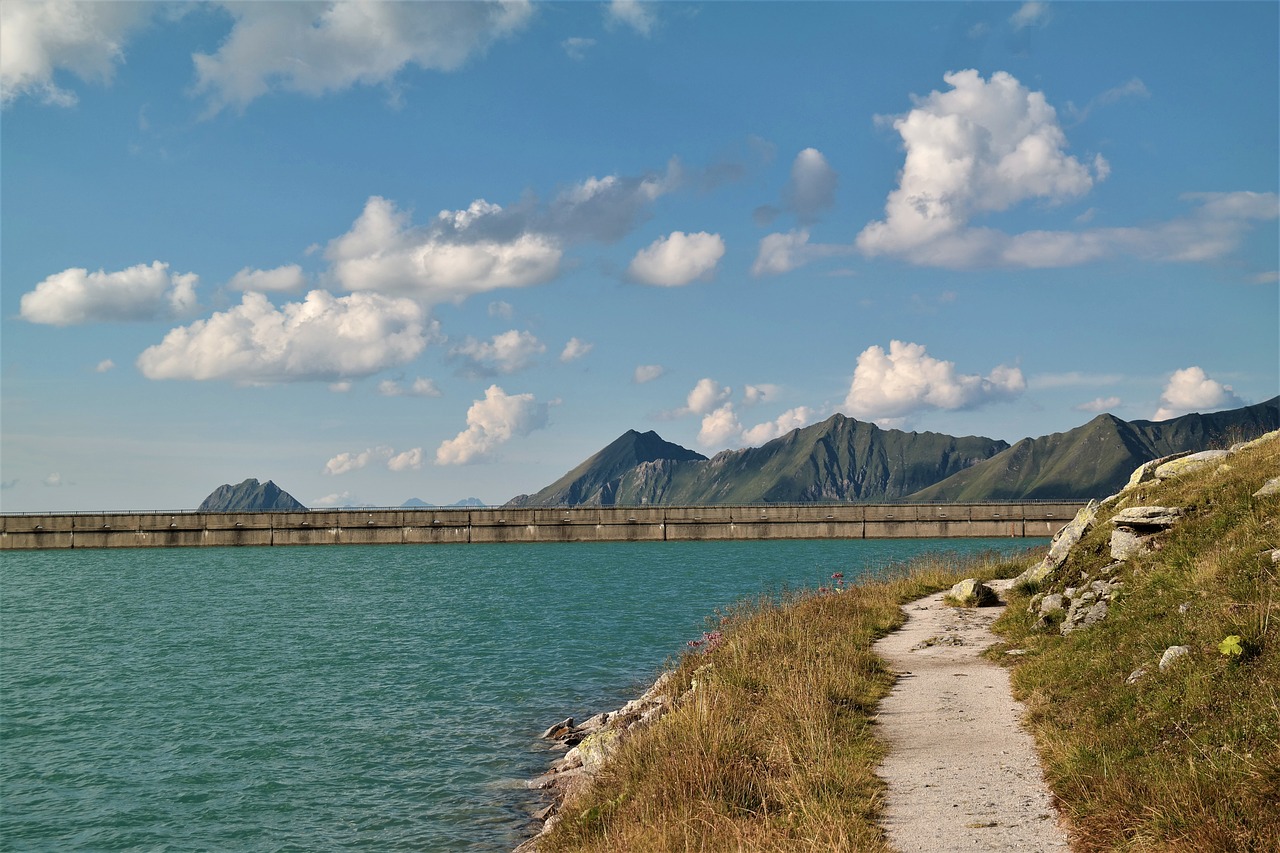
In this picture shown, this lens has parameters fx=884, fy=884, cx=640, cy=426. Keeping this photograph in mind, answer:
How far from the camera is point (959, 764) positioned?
43.4 feet

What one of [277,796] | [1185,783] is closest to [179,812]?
[277,796]

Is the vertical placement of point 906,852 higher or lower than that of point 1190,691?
lower

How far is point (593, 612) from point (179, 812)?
1275 inches

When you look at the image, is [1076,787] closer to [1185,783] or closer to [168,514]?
[1185,783]

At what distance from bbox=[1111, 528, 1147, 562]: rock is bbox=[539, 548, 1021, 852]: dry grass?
5.98 metres

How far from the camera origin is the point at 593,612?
50.3 m

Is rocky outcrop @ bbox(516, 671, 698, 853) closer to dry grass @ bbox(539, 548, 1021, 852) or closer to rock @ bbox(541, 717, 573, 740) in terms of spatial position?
rock @ bbox(541, 717, 573, 740)

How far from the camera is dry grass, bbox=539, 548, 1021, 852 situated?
10742mm

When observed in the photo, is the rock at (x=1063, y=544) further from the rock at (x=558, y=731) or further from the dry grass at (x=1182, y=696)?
the rock at (x=558, y=731)

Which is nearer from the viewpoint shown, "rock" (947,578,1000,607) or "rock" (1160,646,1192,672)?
"rock" (1160,646,1192,672)

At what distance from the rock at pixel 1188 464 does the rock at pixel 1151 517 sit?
4.90 m

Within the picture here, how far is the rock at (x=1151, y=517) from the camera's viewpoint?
1989cm

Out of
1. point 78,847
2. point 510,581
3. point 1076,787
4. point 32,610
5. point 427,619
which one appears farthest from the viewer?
point 510,581

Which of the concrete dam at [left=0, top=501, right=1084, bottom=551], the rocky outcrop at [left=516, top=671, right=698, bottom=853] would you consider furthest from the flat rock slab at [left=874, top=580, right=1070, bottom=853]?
the concrete dam at [left=0, top=501, right=1084, bottom=551]
